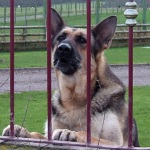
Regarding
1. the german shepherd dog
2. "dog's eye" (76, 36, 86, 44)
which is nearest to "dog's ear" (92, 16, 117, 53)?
the german shepherd dog

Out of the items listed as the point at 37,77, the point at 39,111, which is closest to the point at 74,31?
the point at 39,111

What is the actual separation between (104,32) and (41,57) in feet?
58.9

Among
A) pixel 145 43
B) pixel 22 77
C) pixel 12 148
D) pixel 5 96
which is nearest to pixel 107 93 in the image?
pixel 12 148

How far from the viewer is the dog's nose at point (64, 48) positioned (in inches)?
250

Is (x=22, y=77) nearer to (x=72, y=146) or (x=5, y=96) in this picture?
(x=5, y=96)

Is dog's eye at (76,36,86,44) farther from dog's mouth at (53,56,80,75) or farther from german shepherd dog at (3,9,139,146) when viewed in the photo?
dog's mouth at (53,56,80,75)

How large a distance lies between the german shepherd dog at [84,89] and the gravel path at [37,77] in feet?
26.9

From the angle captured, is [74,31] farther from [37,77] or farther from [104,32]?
[37,77]

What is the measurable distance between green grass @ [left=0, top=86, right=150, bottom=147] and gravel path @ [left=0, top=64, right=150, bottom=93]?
1.08 m

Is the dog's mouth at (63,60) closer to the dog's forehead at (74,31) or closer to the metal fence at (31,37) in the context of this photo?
the dog's forehead at (74,31)

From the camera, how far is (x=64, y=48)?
6.41 m

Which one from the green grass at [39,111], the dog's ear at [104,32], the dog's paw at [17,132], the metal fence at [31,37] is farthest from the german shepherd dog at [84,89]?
the metal fence at [31,37]

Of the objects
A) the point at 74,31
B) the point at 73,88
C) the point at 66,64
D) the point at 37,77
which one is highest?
the point at 74,31

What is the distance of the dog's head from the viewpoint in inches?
256
